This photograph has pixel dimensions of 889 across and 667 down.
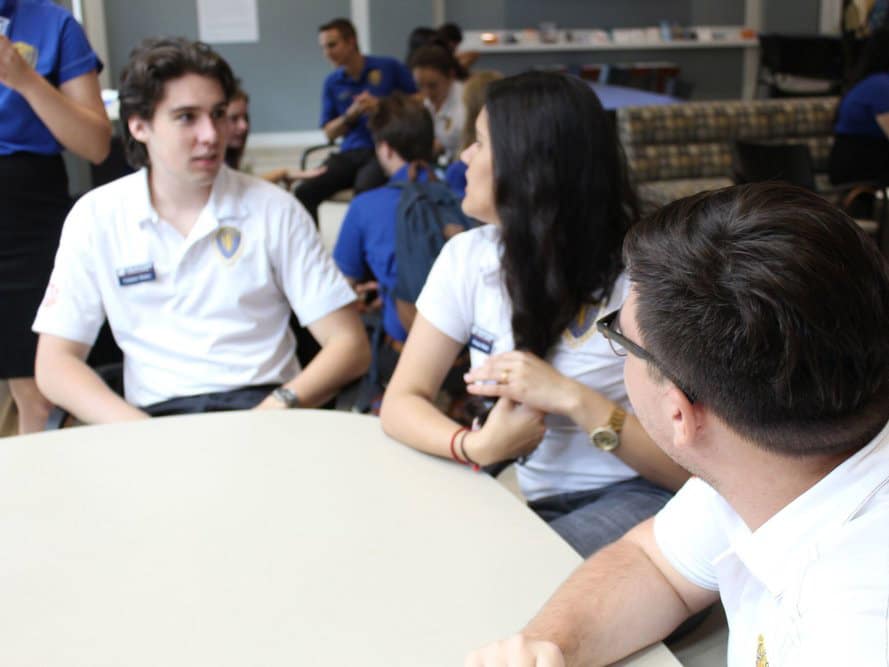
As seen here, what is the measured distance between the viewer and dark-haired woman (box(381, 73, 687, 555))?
169cm

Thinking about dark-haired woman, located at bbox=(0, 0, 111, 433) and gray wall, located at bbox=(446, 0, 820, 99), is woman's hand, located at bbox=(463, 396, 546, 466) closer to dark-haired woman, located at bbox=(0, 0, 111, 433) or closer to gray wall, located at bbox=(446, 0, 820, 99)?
dark-haired woman, located at bbox=(0, 0, 111, 433)

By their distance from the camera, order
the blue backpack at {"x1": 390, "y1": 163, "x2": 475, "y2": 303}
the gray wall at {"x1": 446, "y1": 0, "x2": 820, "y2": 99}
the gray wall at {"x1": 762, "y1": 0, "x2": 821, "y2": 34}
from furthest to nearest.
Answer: the gray wall at {"x1": 762, "y1": 0, "x2": 821, "y2": 34}, the gray wall at {"x1": 446, "y1": 0, "x2": 820, "y2": 99}, the blue backpack at {"x1": 390, "y1": 163, "x2": 475, "y2": 303}

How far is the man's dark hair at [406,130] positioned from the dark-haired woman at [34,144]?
1.53 meters

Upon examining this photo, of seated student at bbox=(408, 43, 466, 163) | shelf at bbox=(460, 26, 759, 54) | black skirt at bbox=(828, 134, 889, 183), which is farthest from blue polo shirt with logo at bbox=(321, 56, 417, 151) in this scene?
shelf at bbox=(460, 26, 759, 54)

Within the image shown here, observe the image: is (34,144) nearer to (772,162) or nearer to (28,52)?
(28,52)

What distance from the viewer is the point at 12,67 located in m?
2.20

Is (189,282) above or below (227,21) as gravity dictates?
below

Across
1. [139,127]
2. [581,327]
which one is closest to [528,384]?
[581,327]

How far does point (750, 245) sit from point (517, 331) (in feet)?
2.84

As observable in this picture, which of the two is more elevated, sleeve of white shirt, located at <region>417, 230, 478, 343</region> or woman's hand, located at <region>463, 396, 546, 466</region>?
sleeve of white shirt, located at <region>417, 230, 478, 343</region>

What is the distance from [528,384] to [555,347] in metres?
0.18

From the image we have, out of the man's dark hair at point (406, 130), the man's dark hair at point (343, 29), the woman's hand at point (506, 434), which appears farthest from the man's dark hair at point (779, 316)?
A: the man's dark hair at point (343, 29)

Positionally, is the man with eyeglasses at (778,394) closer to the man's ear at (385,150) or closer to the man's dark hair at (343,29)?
the man's ear at (385,150)

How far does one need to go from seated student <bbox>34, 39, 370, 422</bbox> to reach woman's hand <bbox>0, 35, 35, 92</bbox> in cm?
27
